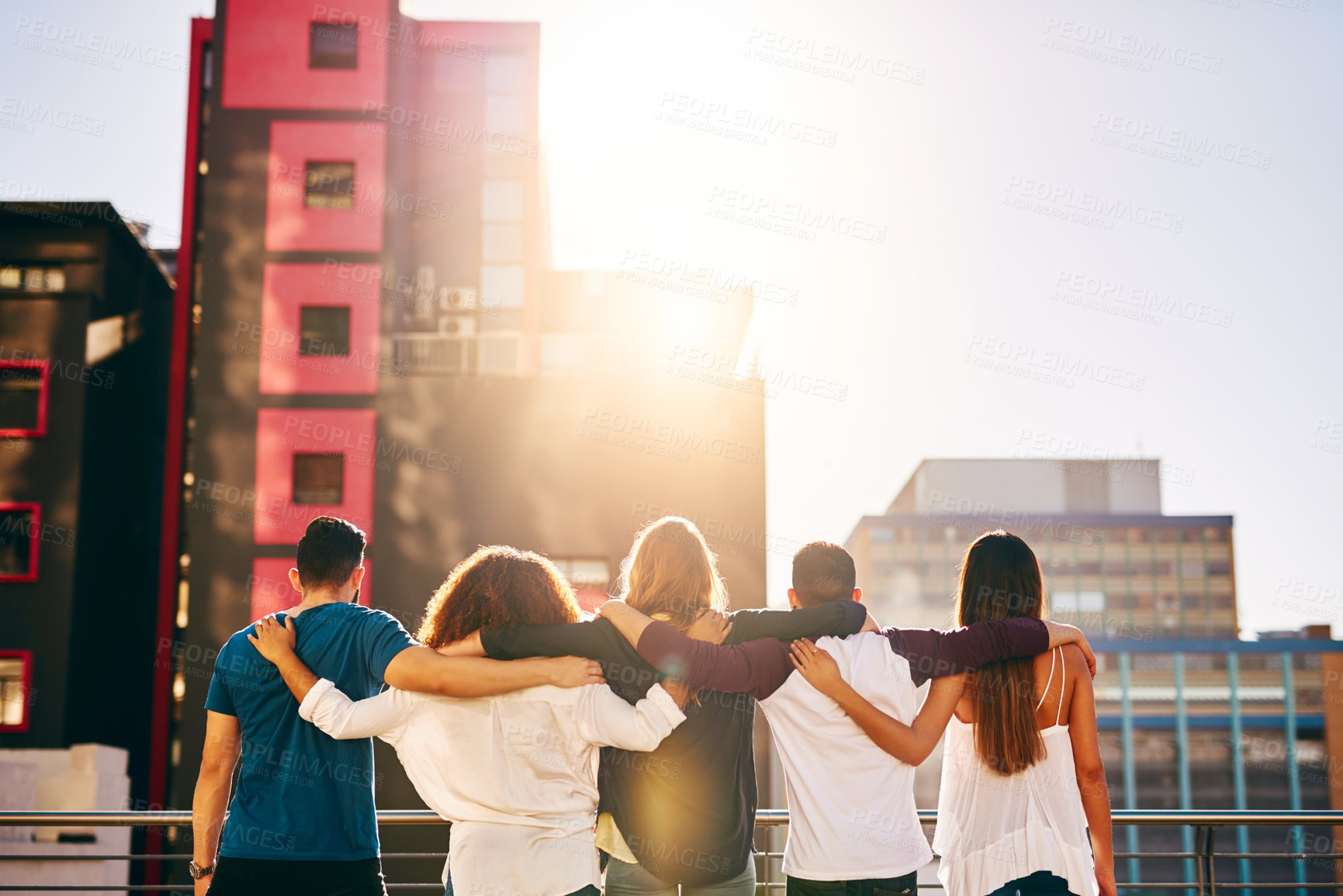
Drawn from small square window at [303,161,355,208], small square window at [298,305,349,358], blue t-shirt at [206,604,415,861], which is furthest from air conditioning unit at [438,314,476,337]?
blue t-shirt at [206,604,415,861]

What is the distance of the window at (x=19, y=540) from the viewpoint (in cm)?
1622

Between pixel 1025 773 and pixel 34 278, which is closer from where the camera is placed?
pixel 1025 773

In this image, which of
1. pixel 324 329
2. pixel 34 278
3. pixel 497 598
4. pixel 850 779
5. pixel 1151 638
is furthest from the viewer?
pixel 1151 638

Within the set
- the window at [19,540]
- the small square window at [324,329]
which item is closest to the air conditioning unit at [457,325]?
the small square window at [324,329]

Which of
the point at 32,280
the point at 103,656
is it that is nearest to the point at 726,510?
the point at 103,656

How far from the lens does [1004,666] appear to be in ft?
8.59

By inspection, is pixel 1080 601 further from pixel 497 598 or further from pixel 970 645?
pixel 497 598

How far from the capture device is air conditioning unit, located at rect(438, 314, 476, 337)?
17.3 m

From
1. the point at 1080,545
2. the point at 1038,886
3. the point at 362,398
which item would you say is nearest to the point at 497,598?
the point at 1038,886

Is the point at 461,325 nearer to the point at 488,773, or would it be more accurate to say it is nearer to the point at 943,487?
the point at 488,773

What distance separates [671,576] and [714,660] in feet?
0.90

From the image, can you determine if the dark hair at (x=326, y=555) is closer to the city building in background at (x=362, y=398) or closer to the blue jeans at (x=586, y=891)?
the blue jeans at (x=586, y=891)

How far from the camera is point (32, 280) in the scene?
17391mm

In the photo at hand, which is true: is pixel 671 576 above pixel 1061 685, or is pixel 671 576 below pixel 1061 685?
above
